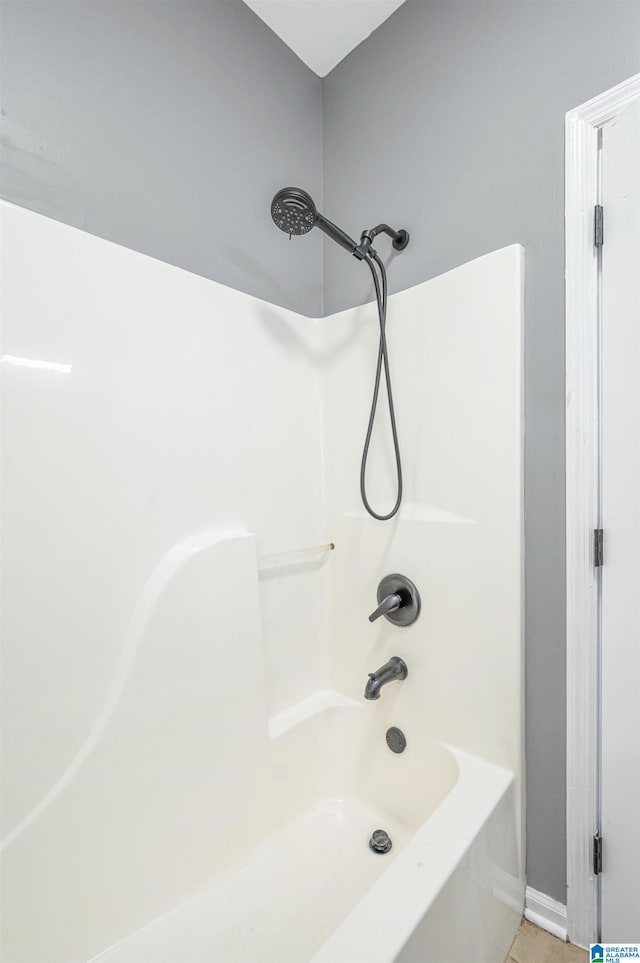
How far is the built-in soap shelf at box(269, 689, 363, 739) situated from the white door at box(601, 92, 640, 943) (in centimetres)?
75

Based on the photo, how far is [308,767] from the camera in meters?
1.43

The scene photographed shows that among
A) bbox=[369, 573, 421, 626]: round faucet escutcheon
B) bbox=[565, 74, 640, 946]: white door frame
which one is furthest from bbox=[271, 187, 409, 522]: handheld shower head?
bbox=[565, 74, 640, 946]: white door frame

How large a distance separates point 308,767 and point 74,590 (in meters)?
0.97

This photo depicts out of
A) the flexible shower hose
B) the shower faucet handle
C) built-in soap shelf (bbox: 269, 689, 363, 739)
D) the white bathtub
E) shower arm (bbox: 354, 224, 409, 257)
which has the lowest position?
the white bathtub

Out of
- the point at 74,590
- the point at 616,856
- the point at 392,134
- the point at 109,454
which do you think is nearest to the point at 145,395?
the point at 109,454

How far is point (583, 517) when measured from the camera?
108 centimetres

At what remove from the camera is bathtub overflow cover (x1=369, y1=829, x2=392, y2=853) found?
130 centimetres

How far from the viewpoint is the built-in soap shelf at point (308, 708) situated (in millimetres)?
1383

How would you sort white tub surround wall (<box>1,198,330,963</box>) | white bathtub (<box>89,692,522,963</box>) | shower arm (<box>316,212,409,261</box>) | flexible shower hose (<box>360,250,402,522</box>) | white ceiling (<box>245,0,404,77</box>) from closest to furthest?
white bathtub (<box>89,692,522,963</box>), white tub surround wall (<box>1,198,330,963</box>), shower arm (<box>316,212,409,261</box>), flexible shower hose (<box>360,250,402,522</box>), white ceiling (<box>245,0,404,77</box>)

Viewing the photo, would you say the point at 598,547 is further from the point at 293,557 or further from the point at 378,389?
the point at 293,557

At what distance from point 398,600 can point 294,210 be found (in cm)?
115

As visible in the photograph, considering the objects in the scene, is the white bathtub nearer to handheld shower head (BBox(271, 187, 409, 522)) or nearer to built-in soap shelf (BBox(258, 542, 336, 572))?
built-in soap shelf (BBox(258, 542, 336, 572))

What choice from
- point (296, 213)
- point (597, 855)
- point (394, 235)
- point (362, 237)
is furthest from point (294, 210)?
point (597, 855)

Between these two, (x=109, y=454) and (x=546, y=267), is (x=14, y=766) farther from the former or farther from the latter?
(x=546, y=267)
